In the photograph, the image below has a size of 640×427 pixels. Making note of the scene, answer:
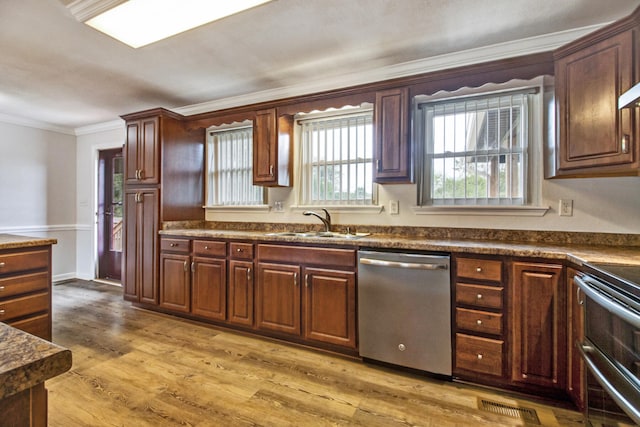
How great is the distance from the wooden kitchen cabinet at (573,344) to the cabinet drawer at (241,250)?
7.61ft

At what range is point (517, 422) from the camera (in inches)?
68.5

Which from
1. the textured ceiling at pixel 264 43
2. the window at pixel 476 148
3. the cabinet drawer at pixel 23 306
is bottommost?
the cabinet drawer at pixel 23 306

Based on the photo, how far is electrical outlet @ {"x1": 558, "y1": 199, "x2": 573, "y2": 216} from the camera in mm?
2342

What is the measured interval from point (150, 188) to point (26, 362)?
333 centimetres

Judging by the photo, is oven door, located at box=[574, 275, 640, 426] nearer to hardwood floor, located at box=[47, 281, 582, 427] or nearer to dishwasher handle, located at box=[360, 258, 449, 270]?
hardwood floor, located at box=[47, 281, 582, 427]

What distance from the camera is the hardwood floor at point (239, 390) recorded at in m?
1.76

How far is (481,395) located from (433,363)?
0.32m

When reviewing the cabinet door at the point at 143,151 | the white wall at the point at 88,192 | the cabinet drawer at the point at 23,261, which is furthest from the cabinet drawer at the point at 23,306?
the white wall at the point at 88,192

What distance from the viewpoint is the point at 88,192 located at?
194 inches

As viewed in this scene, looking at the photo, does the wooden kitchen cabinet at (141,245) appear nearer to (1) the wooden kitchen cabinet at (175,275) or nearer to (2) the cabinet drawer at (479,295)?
(1) the wooden kitchen cabinet at (175,275)

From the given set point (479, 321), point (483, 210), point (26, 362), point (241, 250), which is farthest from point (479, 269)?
point (26, 362)

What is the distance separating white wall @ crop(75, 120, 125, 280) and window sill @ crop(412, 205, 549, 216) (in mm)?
4586

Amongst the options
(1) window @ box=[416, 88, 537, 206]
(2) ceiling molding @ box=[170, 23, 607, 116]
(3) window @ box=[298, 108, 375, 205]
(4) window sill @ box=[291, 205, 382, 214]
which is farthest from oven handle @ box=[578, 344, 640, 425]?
(2) ceiling molding @ box=[170, 23, 607, 116]

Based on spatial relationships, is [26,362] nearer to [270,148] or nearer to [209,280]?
[209,280]
